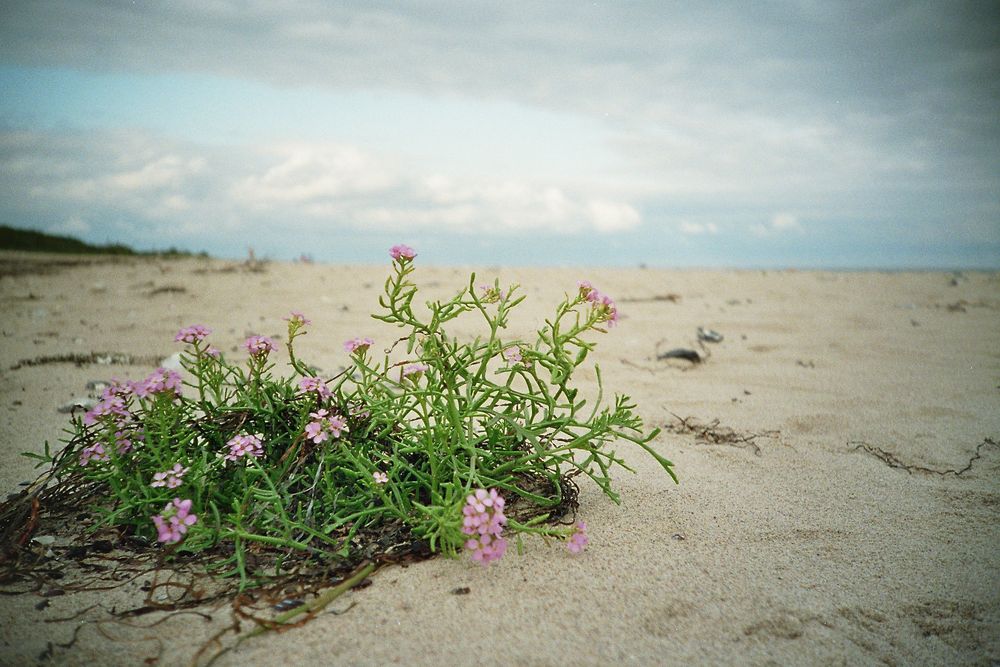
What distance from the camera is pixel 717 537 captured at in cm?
203

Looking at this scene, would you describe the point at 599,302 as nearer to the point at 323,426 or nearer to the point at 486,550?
the point at 486,550

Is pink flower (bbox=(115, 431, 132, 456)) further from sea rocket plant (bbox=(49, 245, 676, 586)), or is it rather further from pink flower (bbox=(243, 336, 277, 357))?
pink flower (bbox=(243, 336, 277, 357))

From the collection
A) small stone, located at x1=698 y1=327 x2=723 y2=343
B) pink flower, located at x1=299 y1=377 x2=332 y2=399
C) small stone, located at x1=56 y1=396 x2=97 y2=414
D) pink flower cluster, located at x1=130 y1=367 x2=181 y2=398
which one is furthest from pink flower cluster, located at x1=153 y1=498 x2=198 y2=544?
small stone, located at x1=698 y1=327 x2=723 y2=343

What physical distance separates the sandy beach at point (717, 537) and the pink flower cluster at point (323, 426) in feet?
1.44

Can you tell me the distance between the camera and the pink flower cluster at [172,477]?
1.71m

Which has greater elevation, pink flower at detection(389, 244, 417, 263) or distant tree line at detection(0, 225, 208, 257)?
distant tree line at detection(0, 225, 208, 257)

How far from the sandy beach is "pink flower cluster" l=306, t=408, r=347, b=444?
1.44 feet

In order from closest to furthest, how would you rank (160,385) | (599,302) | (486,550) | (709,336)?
(486,550), (160,385), (599,302), (709,336)

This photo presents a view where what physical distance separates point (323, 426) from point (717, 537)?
1.29 m

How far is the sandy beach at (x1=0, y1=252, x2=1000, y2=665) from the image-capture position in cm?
151

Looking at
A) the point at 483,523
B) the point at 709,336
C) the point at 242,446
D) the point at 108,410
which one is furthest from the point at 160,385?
the point at 709,336

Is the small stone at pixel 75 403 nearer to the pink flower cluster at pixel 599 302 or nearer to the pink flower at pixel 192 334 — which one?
the pink flower at pixel 192 334

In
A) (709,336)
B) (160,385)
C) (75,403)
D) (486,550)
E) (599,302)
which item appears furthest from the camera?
(709,336)

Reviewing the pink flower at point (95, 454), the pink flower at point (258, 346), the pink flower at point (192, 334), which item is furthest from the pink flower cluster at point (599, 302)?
the pink flower at point (95, 454)
